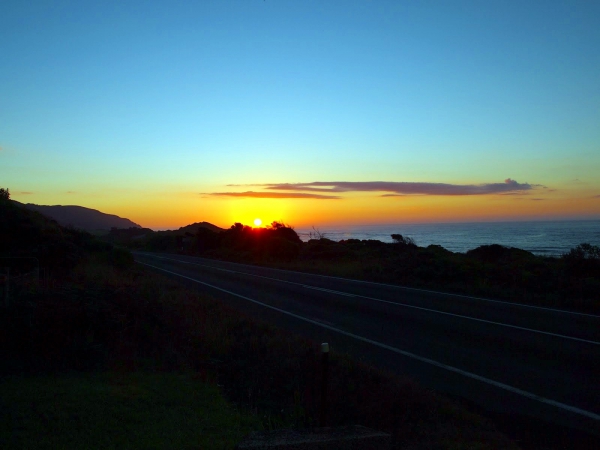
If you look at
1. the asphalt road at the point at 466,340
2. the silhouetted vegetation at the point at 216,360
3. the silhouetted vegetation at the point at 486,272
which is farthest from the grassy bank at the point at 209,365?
the silhouetted vegetation at the point at 486,272

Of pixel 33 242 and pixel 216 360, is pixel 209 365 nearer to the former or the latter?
pixel 216 360

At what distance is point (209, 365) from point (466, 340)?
527 cm

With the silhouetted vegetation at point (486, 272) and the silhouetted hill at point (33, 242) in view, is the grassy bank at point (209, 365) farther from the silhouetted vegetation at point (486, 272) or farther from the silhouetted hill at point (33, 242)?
the silhouetted vegetation at point (486, 272)

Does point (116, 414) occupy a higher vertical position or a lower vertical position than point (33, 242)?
lower

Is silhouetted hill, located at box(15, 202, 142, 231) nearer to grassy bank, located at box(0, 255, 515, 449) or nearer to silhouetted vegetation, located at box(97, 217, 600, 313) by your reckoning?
silhouetted vegetation, located at box(97, 217, 600, 313)

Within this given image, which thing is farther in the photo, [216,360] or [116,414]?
[216,360]

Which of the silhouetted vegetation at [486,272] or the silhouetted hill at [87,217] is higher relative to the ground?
the silhouetted hill at [87,217]

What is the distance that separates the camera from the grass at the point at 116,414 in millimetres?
4965

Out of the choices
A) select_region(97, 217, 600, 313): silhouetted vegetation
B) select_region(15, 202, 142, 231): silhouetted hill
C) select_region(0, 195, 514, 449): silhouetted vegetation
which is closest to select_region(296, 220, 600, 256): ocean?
select_region(97, 217, 600, 313): silhouetted vegetation

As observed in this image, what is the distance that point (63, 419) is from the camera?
545 cm

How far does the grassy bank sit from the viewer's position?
605 centimetres

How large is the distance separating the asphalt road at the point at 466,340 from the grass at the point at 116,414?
3.43 meters

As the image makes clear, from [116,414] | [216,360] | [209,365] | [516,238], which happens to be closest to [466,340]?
[216,360]

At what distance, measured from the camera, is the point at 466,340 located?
35.4ft
